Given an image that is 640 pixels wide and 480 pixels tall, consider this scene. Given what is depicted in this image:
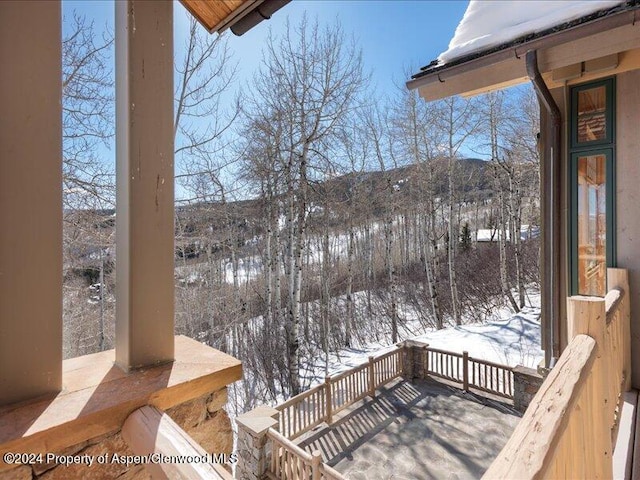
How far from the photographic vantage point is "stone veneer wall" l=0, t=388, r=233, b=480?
39.8 inches

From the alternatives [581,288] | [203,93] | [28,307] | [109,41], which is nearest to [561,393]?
[28,307]

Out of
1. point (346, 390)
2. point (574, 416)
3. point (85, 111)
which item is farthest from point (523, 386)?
point (85, 111)

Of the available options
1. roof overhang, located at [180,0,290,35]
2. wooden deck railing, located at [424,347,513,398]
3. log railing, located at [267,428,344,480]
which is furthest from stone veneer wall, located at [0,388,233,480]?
wooden deck railing, located at [424,347,513,398]

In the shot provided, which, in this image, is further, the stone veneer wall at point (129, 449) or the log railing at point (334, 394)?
the log railing at point (334, 394)

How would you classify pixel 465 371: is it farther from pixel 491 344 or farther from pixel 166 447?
pixel 166 447

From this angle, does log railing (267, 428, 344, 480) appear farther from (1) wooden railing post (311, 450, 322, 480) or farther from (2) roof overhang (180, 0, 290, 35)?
(2) roof overhang (180, 0, 290, 35)

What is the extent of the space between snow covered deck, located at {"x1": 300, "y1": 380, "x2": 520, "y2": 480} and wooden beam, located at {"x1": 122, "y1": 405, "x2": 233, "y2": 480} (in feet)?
14.3

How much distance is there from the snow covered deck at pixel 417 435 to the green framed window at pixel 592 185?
116 inches

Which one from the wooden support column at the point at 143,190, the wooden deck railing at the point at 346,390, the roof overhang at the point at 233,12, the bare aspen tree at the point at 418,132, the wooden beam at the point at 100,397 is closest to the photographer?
the wooden beam at the point at 100,397

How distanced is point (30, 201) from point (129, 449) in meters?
0.88

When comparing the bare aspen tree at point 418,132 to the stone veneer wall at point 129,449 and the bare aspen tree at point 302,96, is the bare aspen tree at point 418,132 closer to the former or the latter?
the bare aspen tree at point 302,96

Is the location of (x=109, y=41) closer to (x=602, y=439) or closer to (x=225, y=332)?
(x=602, y=439)

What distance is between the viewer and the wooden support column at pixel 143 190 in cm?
129

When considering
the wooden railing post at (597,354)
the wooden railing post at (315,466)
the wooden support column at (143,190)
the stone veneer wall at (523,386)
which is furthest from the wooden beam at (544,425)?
the stone veneer wall at (523,386)
